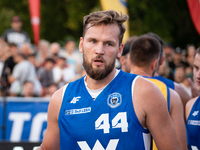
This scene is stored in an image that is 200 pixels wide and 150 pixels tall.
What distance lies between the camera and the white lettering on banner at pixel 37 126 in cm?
828

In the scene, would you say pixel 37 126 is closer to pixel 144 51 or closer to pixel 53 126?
pixel 144 51

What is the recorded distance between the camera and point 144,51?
4281 millimetres

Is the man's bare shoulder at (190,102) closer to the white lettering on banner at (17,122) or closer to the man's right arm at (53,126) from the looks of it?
the man's right arm at (53,126)

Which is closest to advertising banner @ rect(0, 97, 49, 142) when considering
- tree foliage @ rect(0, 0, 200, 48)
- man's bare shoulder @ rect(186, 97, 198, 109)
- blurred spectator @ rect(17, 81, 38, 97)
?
blurred spectator @ rect(17, 81, 38, 97)

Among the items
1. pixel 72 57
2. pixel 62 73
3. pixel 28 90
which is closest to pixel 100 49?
pixel 28 90

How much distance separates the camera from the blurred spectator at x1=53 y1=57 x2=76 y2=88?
1110 cm

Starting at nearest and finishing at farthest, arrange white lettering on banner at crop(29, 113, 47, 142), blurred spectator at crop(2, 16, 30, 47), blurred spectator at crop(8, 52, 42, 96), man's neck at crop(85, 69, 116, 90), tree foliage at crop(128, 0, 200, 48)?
man's neck at crop(85, 69, 116, 90), white lettering on banner at crop(29, 113, 47, 142), blurred spectator at crop(8, 52, 42, 96), blurred spectator at crop(2, 16, 30, 47), tree foliage at crop(128, 0, 200, 48)

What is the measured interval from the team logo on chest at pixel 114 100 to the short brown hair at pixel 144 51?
56.5 inches

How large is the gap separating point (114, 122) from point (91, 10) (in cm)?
2061

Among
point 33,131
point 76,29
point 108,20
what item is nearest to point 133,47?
point 108,20

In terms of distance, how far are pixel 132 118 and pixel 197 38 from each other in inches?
685

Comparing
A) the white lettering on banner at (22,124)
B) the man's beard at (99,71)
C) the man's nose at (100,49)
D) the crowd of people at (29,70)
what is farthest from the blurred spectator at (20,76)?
the man's nose at (100,49)

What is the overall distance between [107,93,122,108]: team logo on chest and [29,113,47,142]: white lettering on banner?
223 inches

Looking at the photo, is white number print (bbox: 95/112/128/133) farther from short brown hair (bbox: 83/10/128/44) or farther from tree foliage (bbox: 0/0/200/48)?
tree foliage (bbox: 0/0/200/48)
